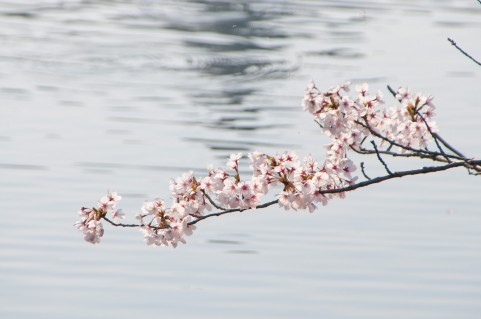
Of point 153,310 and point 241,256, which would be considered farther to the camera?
point 241,256

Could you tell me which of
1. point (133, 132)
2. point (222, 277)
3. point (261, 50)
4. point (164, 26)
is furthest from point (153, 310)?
point (164, 26)

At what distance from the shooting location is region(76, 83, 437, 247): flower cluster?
16.0 feet

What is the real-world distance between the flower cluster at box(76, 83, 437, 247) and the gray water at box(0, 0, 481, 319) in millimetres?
3640

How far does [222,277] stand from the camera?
9531mm

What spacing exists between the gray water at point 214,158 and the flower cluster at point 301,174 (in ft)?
11.9

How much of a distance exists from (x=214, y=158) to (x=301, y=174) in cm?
836

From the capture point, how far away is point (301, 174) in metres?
4.88

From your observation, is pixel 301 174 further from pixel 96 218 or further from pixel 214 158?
pixel 214 158

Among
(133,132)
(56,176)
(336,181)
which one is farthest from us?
(133,132)

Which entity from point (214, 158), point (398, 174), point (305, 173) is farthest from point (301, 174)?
point (214, 158)

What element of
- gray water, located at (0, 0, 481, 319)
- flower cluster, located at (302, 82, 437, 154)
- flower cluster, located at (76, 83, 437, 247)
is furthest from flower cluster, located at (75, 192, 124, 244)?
gray water, located at (0, 0, 481, 319)

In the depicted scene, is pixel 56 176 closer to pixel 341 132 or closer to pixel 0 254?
pixel 0 254

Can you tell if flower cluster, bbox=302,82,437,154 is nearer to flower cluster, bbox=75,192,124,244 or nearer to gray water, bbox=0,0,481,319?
flower cluster, bbox=75,192,124,244

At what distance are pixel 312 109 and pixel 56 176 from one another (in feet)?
25.0
